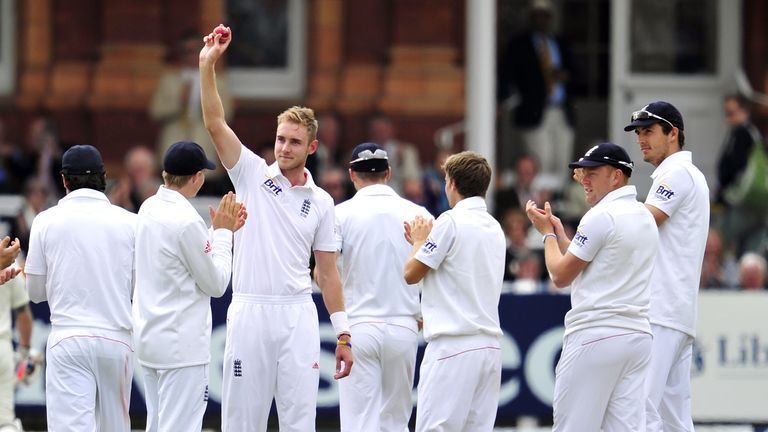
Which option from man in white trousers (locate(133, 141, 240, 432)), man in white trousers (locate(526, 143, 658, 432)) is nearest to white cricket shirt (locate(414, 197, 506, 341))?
man in white trousers (locate(526, 143, 658, 432))

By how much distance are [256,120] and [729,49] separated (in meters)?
5.58

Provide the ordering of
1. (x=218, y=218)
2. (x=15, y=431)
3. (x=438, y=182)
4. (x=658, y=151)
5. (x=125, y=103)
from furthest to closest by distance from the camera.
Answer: (x=125, y=103) → (x=438, y=182) → (x=15, y=431) → (x=658, y=151) → (x=218, y=218)

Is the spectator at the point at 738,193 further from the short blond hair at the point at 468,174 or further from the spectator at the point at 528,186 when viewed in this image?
the short blond hair at the point at 468,174

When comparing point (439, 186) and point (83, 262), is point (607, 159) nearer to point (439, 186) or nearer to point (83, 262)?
point (83, 262)


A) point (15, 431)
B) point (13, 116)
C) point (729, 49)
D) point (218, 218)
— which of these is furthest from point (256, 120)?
point (218, 218)

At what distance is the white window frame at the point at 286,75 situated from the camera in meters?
19.6

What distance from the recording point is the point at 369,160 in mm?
10852

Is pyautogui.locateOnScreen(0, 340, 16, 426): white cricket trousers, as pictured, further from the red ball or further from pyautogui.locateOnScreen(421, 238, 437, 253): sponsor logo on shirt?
pyautogui.locateOnScreen(421, 238, 437, 253): sponsor logo on shirt

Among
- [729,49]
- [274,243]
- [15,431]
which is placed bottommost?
[15,431]

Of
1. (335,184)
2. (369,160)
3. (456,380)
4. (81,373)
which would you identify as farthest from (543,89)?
(81,373)

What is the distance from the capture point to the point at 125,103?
1889cm

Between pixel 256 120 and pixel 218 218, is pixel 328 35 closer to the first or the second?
pixel 256 120

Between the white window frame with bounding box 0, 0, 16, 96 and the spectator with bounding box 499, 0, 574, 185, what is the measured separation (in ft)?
18.0

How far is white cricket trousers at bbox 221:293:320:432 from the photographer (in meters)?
9.38
